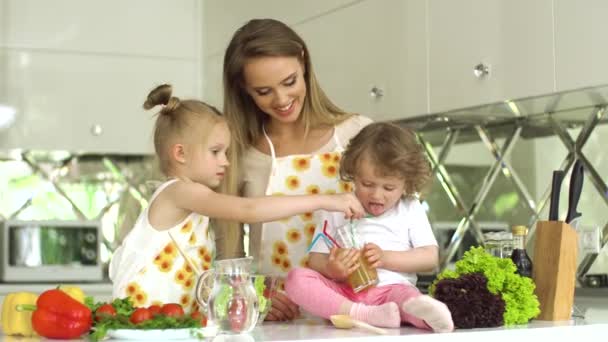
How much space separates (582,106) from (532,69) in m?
0.32

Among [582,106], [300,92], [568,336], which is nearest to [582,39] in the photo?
[582,106]

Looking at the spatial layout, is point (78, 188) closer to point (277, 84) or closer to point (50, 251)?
point (50, 251)

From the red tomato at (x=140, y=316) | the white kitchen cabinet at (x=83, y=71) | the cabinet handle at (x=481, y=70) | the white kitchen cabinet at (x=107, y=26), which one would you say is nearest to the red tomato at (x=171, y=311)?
the red tomato at (x=140, y=316)

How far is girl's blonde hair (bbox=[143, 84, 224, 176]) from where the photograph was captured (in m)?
2.10

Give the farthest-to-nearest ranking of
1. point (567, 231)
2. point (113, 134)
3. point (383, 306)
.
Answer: point (113, 134), point (567, 231), point (383, 306)

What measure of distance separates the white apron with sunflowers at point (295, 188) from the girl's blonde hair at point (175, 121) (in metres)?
0.32

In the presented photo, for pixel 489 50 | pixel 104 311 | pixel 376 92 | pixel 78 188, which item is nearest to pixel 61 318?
pixel 104 311

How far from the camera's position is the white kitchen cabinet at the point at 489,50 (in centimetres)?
272

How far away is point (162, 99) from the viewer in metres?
2.11

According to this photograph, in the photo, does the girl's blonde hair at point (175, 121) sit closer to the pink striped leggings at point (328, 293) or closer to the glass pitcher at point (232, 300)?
the pink striped leggings at point (328, 293)

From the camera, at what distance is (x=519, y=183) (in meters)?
3.36

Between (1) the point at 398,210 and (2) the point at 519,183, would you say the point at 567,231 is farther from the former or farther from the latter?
(2) the point at 519,183

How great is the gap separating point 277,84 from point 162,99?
28cm

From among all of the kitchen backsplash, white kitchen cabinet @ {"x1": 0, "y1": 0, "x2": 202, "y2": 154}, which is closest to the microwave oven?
the kitchen backsplash
